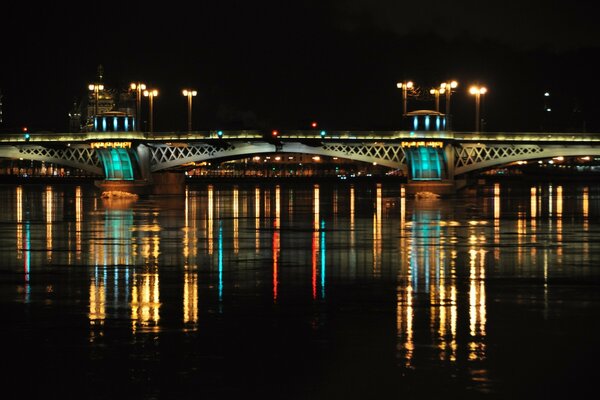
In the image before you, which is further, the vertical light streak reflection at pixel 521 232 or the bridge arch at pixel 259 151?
the bridge arch at pixel 259 151

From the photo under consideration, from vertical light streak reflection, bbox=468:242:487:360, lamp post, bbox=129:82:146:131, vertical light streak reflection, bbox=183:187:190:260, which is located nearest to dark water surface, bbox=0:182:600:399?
vertical light streak reflection, bbox=468:242:487:360

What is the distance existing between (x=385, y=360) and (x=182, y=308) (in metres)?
7.24

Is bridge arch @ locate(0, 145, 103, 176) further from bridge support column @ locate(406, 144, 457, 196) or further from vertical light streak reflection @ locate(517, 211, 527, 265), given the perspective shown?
vertical light streak reflection @ locate(517, 211, 527, 265)

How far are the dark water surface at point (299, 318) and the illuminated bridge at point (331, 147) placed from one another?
81187mm

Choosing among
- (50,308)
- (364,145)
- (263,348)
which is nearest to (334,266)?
(50,308)

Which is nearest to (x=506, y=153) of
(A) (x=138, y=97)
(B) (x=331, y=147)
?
(B) (x=331, y=147)

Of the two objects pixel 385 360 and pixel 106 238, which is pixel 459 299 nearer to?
pixel 385 360

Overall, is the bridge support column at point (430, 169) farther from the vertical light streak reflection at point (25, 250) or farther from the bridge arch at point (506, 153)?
the vertical light streak reflection at point (25, 250)

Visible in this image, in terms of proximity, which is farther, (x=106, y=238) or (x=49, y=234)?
(x=49, y=234)

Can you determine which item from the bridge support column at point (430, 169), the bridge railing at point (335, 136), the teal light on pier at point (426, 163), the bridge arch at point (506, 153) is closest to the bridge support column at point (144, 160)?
the bridge railing at point (335, 136)

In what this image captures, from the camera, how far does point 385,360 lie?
723 inches

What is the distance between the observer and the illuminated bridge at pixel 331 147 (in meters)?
126

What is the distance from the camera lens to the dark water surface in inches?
666

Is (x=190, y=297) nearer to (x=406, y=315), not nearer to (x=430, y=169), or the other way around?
(x=406, y=315)
